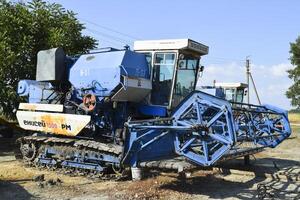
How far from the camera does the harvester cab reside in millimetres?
11883

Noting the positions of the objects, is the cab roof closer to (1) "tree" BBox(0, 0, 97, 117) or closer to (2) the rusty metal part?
(1) "tree" BBox(0, 0, 97, 117)

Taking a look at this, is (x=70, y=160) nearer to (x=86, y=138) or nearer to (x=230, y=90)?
(x=86, y=138)

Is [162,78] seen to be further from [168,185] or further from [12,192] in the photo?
[12,192]

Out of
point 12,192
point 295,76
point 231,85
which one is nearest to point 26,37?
point 12,192

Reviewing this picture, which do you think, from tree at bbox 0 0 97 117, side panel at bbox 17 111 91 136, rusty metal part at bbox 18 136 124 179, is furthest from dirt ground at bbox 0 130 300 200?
tree at bbox 0 0 97 117

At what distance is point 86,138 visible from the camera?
12.2 metres

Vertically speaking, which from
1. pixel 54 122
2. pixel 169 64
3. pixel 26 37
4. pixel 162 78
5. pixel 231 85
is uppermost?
pixel 26 37

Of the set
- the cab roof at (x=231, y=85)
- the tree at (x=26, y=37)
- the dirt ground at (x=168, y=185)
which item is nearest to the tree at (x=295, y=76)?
the cab roof at (x=231, y=85)

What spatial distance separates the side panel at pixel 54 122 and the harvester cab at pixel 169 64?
2.00 meters

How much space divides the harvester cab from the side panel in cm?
200

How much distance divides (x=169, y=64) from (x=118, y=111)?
1.84 metres

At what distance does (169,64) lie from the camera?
1202 centimetres

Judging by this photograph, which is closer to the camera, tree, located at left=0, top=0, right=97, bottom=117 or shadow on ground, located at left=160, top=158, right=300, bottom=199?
shadow on ground, located at left=160, top=158, right=300, bottom=199

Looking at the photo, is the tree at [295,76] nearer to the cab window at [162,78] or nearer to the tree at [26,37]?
the tree at [26,37]
